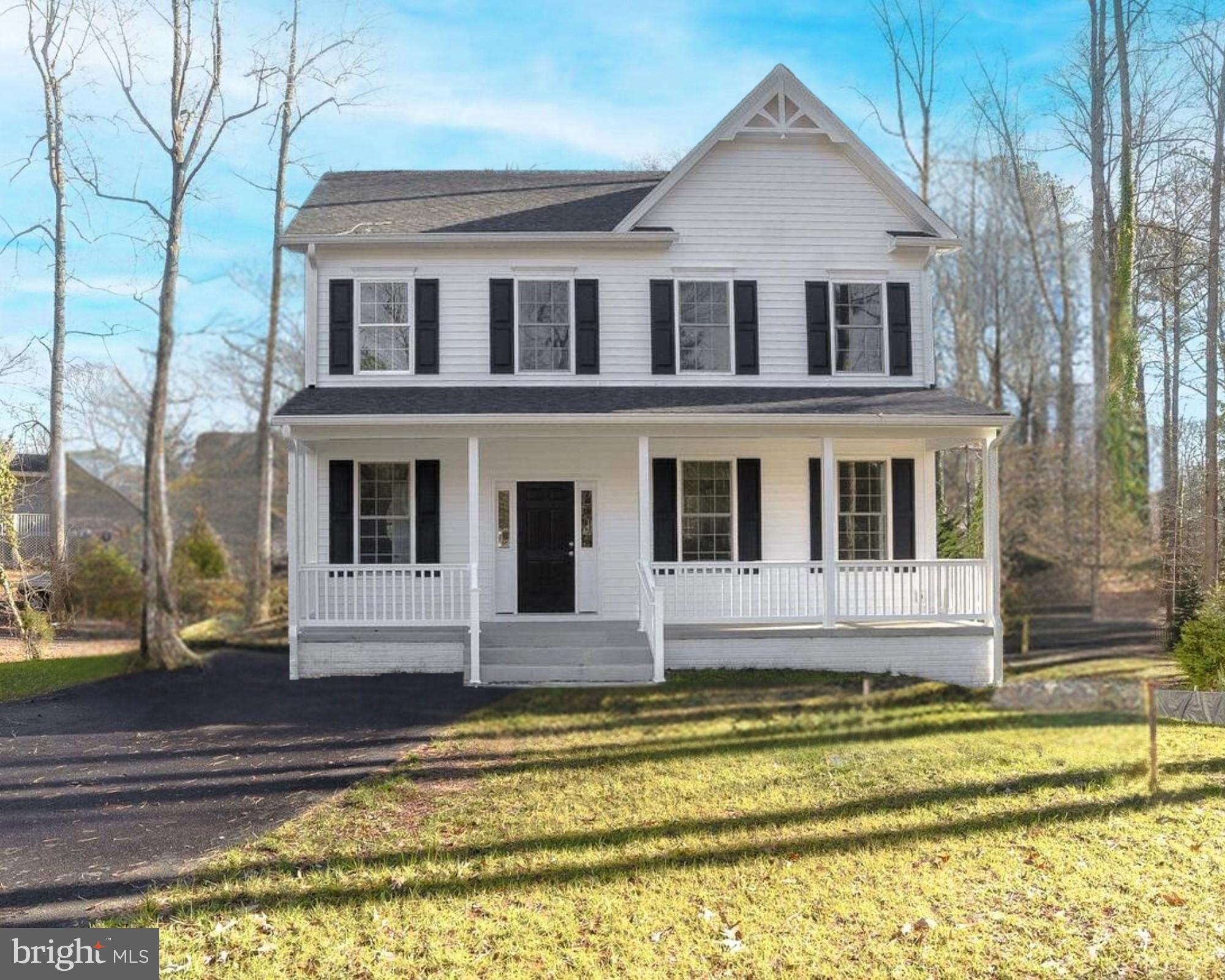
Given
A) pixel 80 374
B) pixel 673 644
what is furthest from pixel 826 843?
pixel 80 374

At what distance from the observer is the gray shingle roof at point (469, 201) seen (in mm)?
12820

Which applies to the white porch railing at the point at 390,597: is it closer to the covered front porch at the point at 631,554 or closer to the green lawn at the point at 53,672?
the covered front porch at the point at 631,554

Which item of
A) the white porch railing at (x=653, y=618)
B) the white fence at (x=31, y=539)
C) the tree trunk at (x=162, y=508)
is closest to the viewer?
the white fence at (x=31, y=539)

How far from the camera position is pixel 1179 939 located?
4.38 meters

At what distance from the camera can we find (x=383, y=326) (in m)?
12.6

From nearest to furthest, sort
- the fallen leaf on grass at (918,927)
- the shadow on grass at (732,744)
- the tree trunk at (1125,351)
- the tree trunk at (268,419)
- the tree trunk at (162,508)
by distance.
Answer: the fallen leaf on grass at (918,927), the shadow on grass at (732,744), the tree trunk at (1125,351), the tree trunk at (162,508), the tree trunk at (268,419)

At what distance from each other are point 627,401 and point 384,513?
3.97 meters

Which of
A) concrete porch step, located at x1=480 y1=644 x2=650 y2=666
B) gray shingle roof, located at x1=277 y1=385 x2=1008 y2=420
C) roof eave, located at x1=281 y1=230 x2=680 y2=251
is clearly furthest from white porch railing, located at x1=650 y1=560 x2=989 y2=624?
roof eave, located at x1=281 y1=230 x2=680 y2=251

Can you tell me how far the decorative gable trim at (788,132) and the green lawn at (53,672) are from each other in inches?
378

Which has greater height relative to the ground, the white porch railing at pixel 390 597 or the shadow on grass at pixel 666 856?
the white porch railing at pixel 390 597

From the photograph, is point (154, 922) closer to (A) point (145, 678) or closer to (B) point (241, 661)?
(A) point (145, 678)

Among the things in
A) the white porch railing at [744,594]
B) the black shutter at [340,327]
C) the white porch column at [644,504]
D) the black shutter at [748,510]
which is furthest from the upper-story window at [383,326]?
the black shutter at [748,510]

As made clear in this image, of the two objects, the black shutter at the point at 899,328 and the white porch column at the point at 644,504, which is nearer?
the white porch column at the point at 644,504

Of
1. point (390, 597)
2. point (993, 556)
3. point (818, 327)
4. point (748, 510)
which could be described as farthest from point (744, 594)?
point (390, 597)
